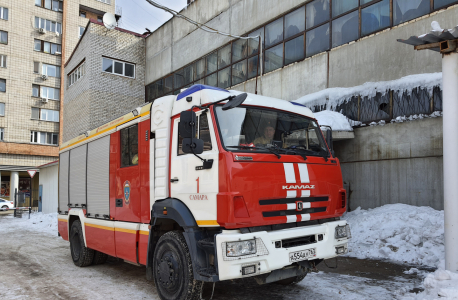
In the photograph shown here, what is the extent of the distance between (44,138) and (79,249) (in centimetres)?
3548

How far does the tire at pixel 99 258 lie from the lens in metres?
7.92

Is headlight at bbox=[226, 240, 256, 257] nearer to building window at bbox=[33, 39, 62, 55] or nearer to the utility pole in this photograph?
the utility pole

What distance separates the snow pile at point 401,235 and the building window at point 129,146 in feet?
17.5

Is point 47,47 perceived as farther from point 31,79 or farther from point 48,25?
point 31,79

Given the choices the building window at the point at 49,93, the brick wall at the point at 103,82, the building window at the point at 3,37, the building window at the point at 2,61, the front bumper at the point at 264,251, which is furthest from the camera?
the building window at the point at 49,93

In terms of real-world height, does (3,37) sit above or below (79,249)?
above

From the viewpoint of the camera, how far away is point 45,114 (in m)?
39.7

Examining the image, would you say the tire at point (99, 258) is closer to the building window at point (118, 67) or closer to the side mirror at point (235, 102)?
the side mirror at point (235, 102)

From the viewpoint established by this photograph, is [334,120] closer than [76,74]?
Yes

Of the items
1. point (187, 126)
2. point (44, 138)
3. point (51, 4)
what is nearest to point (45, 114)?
point (44, 138)

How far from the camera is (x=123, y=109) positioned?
934 inches

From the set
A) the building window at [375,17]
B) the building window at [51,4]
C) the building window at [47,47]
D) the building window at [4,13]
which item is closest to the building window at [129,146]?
the building window at [375,17]

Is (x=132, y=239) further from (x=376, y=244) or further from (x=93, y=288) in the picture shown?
(x=376, y=244)

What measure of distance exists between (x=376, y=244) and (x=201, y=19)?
14.5 m
